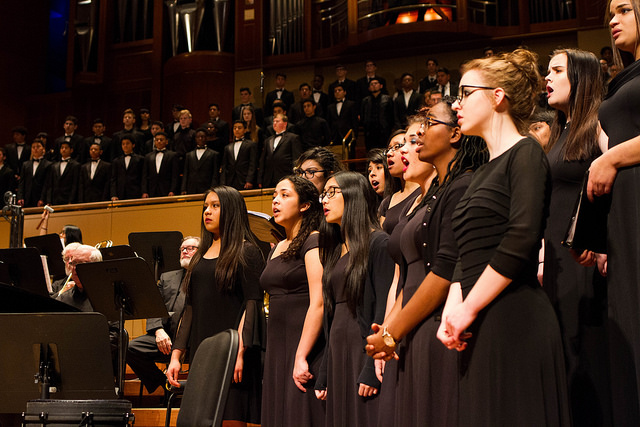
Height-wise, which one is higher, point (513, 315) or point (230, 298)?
point (513, 315)

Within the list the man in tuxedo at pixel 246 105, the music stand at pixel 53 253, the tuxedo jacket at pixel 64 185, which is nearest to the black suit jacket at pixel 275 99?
the man in tuxedo at pixel 246 105

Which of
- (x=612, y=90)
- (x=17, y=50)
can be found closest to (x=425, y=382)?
(x=612, y=90)

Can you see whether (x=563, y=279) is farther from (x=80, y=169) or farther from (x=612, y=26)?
(x=80, y=169)

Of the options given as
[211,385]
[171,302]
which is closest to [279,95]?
[171,302]

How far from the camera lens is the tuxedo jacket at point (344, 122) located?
35.8 feet

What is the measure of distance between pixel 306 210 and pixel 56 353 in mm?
1329

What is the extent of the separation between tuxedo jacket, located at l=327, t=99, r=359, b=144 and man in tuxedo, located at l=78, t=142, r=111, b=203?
3276mm

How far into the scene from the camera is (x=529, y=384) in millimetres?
1764

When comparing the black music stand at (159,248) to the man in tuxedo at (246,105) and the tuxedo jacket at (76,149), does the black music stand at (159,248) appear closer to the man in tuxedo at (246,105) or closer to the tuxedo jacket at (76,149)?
the man in tuxedo at (246,105)

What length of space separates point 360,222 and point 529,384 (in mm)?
1567

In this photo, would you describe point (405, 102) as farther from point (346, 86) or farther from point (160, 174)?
point (160, 174)

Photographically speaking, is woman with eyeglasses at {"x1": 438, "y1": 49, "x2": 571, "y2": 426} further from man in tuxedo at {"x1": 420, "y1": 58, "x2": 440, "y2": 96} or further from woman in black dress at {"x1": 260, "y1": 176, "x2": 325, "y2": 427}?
man in tuxedo at {"x1": 420, "y1": 58, "x2": 440, "y2": 96}

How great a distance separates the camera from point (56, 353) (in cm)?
311

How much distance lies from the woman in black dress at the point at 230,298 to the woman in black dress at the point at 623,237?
1965mm
